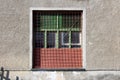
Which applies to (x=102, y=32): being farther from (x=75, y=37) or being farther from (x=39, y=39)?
(x=39, y=39)

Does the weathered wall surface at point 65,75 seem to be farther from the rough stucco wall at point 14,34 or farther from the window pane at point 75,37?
the window pane at point 75,37

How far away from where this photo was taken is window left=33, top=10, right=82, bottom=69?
39.7ft

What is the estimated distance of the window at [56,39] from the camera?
12086 millimetres

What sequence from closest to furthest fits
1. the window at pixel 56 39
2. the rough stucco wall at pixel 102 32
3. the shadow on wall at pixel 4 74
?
the shadow on wall at pixel 4 74 < the rough stucco wall at pixel 102 32 < the window at pixel 56 39

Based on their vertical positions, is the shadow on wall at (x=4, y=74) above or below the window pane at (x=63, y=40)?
below

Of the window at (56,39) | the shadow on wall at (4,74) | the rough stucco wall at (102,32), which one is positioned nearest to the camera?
the shadow on wall at (4,74)

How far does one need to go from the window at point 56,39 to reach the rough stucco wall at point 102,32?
37 cm

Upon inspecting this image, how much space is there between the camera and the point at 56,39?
12133 mm

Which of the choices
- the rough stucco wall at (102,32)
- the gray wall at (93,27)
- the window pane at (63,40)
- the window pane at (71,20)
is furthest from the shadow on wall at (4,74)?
the rough stucco wall at (102,32)

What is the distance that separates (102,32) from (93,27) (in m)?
0.30

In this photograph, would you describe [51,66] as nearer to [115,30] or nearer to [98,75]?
[98,75]

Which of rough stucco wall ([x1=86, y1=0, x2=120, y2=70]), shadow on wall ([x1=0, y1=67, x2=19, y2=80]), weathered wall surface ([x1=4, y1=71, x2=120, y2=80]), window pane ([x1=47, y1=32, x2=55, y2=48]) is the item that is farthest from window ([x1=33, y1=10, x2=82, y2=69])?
shadow on wall ([x1=0, y1=67, x2=19, y2=80])

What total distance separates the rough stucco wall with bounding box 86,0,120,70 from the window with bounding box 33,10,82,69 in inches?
14.8

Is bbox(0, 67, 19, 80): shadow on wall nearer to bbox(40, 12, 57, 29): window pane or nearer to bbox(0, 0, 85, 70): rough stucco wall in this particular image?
bbox(0, 0, 85, 70): rough stucco wall
